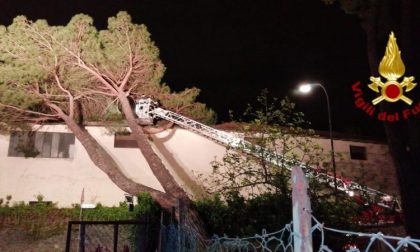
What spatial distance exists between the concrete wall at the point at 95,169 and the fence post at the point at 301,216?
19149mm

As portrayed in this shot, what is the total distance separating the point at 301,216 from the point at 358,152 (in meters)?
24.9

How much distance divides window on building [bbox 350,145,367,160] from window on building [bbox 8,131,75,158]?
17.9 meters

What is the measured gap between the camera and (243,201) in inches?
504

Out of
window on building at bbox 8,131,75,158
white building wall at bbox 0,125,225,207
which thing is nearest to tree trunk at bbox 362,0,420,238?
white building wall at bbox 0,125,225,207

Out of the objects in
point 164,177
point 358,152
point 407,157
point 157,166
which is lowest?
point 164,177

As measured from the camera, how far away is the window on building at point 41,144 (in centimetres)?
2108

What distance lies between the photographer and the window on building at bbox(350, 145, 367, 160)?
25.4 m

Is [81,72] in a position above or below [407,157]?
above

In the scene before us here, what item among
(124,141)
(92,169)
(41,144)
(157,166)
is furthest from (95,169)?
(157,166)

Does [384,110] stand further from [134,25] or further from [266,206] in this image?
[134,25]

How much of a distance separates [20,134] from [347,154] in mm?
20130

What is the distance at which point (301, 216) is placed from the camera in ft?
8.76

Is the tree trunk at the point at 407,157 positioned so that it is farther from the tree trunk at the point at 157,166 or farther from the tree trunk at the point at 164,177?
the tree trunk at the point at 157,166

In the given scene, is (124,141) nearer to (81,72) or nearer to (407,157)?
(81,72)
